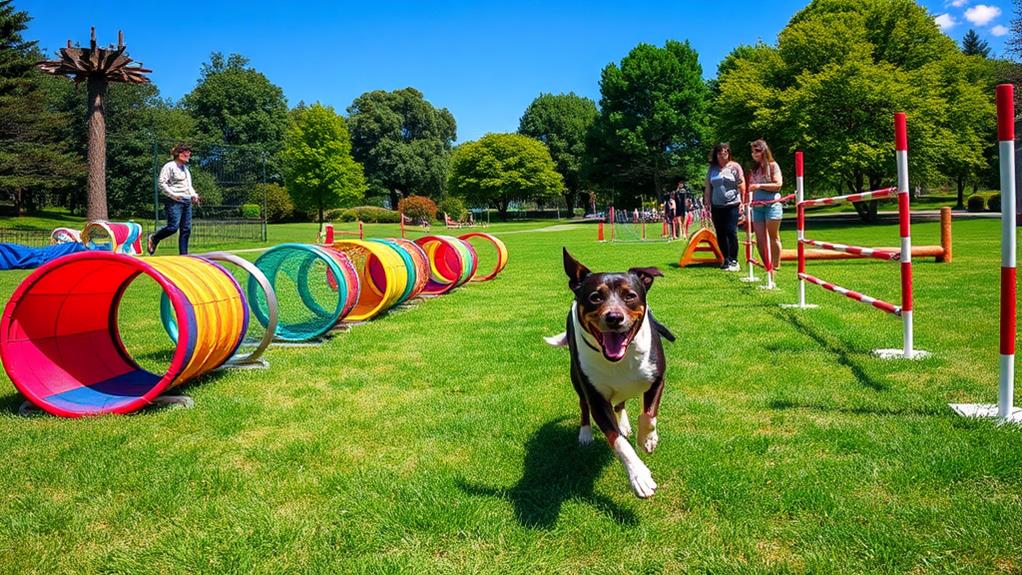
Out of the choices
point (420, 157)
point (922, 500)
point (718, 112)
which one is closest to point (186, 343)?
point (922, 500)

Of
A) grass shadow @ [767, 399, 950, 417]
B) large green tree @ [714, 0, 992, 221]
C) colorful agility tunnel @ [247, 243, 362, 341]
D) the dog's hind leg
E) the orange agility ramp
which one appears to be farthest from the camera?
large green tree @ [714, 0, 992, 221]

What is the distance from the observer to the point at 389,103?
8081cm

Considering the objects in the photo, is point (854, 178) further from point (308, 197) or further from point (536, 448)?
point (308, 197)

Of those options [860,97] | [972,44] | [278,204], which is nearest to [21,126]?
[278,204]

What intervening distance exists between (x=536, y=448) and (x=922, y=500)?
72.1 inches

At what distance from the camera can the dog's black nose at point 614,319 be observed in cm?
309

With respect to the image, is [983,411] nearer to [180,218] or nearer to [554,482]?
[554,482]

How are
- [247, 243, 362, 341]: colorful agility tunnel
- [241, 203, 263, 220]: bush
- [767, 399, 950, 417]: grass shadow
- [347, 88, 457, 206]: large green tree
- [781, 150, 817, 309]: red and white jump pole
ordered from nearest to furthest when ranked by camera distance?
1. [767, 399, 950, 417]: grass shadow
2. [247, 243, 362, 341]: colorful agility tunnel
3. [781, 150, 817, 309]: red and white jump pole
4. [241, 203, 263, 220]: bush
5. [347, 88, 457, 206]: large green tree

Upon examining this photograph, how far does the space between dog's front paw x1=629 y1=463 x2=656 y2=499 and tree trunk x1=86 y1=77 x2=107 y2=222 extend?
26202 mm

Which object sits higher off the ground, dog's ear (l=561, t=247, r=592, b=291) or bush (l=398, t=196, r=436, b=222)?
bush (l=398, t=196, r=436, b=222)

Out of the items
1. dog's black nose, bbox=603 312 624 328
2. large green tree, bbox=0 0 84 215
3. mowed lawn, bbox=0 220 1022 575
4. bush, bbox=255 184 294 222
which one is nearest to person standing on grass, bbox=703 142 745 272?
mowed lawn, bbox=0 220 1022 575

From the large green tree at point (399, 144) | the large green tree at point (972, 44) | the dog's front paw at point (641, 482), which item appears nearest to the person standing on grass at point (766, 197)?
the dog's front paw at point (641, 482)

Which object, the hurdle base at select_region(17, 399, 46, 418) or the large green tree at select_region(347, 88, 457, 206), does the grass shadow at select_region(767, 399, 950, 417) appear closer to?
the hurdle base at select_region(17, 399, 46, 418)

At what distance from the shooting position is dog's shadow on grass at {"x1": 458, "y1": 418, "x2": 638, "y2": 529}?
2.93 m
